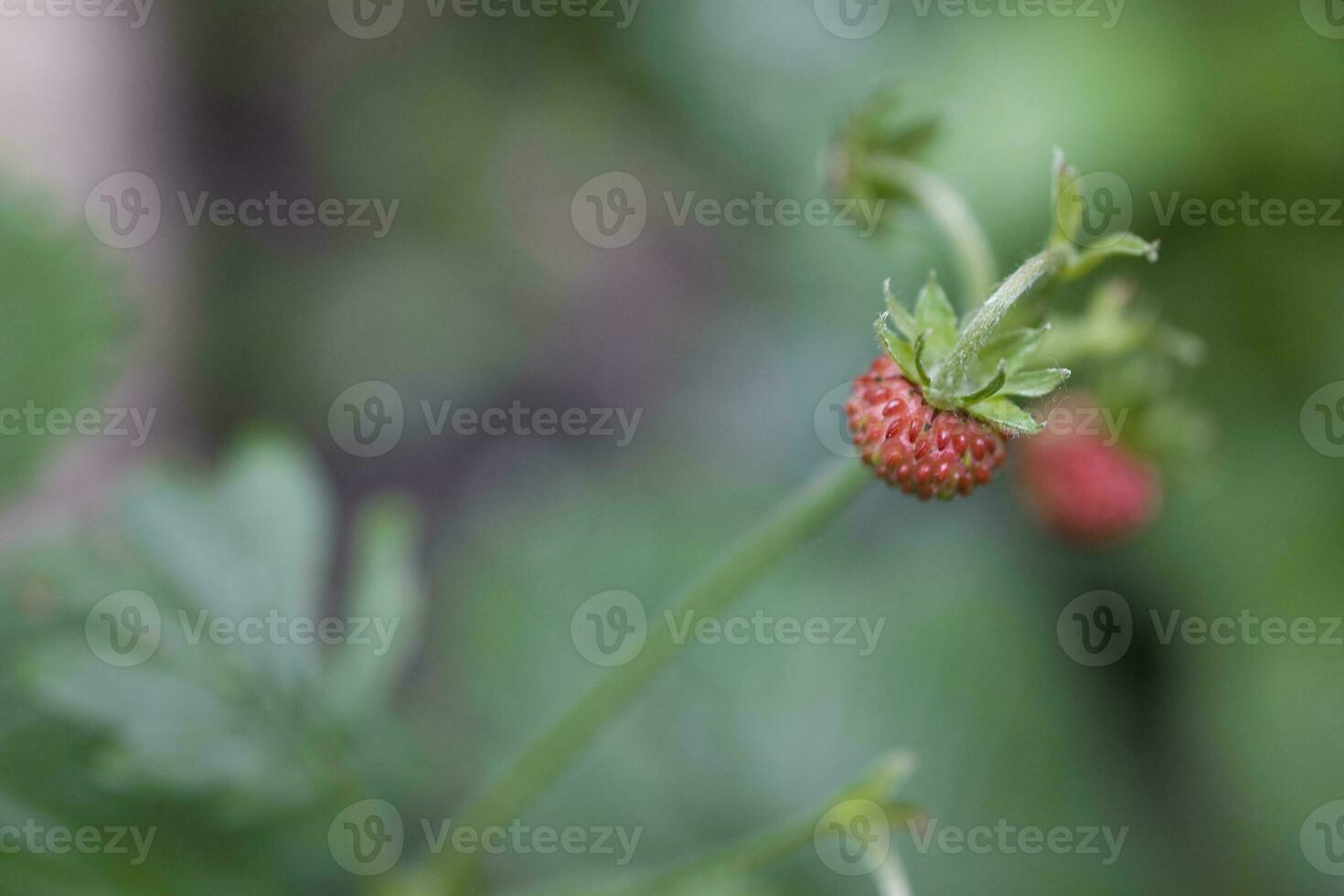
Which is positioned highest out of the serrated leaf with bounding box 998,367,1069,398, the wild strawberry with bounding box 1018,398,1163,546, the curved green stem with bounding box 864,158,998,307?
the wild strawberry with bounding box 1018,398,1163,546

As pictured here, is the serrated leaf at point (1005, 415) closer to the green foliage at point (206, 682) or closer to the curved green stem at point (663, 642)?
the curved green stem at point (663, 642)

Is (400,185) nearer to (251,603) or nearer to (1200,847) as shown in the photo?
(251,603)


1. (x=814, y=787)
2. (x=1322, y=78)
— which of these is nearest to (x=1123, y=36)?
(x=1322, y=78)

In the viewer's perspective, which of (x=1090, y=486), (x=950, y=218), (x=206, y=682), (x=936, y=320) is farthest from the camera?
(x=1090, y=486)

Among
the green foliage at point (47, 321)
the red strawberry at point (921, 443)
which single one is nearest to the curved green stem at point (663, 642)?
the red strawberry at point (921, 443)

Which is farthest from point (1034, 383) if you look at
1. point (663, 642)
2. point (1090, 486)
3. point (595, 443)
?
point (595, 443)

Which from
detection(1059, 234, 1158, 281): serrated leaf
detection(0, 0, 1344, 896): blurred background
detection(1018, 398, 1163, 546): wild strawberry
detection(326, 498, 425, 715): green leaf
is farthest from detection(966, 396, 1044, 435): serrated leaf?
detection(326, 498, 425, 715): green leaf

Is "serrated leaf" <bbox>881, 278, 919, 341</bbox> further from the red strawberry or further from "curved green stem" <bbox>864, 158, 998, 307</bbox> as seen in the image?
"curved green stem" <bbox>864, 158, 998, 307</bbox>

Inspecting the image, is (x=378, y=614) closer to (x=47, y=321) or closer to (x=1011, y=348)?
(x=47, y=321)
